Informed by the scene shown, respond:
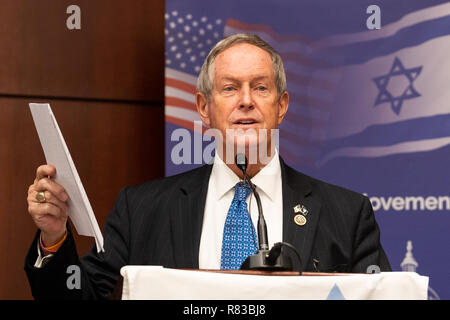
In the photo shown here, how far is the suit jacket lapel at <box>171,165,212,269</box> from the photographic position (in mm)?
2146

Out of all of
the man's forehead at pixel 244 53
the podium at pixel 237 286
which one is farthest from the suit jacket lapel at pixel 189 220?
the podium at pixel 237 286

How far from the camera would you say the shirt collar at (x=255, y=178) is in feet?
7.66

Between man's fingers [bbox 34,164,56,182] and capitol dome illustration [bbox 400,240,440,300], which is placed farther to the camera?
capitol dome illustration [bbox 400,240,440,300]

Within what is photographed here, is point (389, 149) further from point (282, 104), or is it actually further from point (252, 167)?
point (252, 167)

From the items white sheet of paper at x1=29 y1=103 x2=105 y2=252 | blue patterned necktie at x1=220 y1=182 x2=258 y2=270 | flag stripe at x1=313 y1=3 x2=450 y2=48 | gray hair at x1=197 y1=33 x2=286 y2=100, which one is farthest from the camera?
flag stripe at x1=313 y1=3 x2=450 y2=48

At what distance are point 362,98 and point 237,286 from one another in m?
2.30

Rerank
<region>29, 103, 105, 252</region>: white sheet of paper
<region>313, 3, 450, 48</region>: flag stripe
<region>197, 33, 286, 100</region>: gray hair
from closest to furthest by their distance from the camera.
Answer: <region>29, 103, 105, 252</region>: white sheet of paper < <region>197, 33, 286, 100</region>: gray hair < <region>313, 3, 450, 48</region>: flag stripe

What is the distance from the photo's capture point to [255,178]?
2377 millimetres

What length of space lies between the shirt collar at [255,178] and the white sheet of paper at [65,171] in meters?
0.70

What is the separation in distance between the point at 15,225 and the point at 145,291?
7.53ft

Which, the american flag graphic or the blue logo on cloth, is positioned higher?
the american flag graphic

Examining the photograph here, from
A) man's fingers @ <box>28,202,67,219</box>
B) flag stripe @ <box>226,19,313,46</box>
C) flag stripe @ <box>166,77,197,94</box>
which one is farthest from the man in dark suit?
flag stripe @ <box>226,19,313,46</box>

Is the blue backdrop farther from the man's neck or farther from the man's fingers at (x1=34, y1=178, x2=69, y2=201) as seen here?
the man's fingers at (x1=34, y1=178, x2=69, y2=201)
